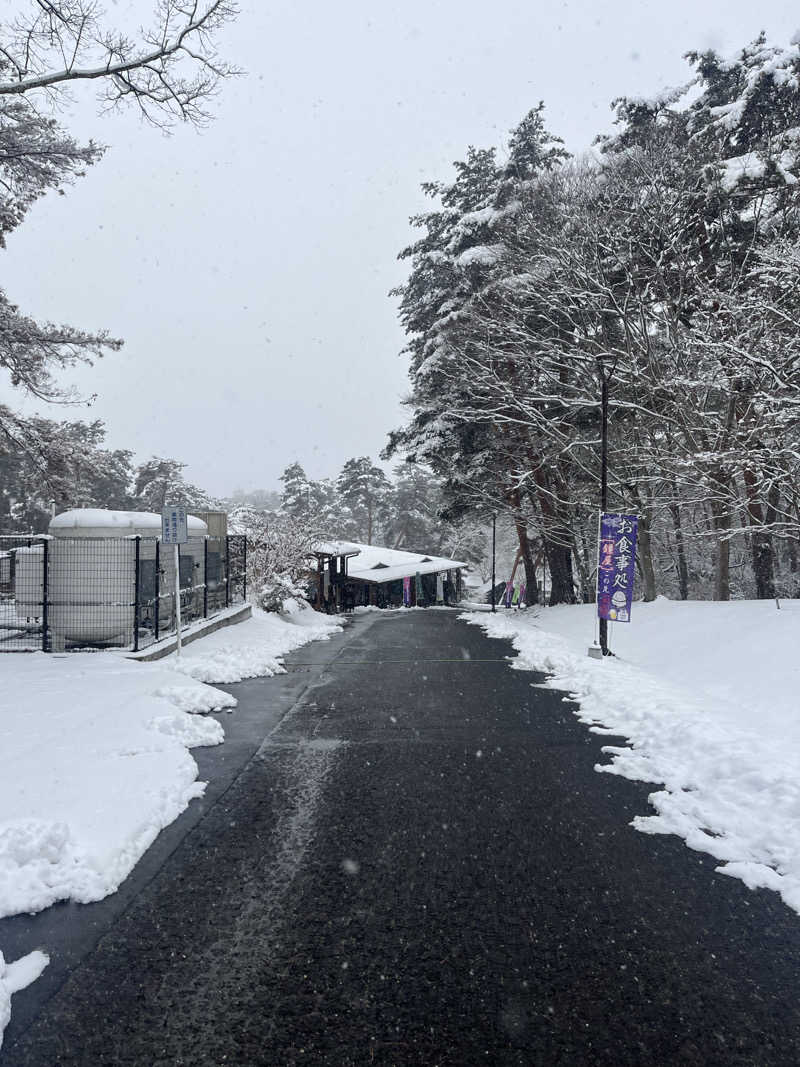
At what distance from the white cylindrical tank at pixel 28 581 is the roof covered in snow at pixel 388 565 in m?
26.8

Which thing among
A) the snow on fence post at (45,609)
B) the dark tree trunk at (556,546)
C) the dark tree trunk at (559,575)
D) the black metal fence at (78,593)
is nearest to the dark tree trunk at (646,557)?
the dark tree trunk at (556,546)

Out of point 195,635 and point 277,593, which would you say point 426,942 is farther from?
point 277,593

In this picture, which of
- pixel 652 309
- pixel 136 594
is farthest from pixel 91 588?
pixel 652 309

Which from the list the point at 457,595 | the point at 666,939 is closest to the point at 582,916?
the point at 666,939

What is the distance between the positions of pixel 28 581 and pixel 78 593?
1.79 meters

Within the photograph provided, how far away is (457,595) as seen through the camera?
60344mm

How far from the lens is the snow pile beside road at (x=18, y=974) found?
295 cm

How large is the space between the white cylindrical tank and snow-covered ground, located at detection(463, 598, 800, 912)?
1030cm

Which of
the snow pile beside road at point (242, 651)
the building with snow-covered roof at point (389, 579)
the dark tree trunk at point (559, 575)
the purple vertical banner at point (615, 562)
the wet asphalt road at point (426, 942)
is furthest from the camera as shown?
the building with snow-covered roof at point (389, 579)

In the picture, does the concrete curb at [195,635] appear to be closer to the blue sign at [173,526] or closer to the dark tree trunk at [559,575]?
the blue sign at [173,526]

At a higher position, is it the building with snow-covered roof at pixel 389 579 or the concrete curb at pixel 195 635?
the building with snow-covered roof at pixel 389 579

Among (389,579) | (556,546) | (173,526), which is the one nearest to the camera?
(173,526)

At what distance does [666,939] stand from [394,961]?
151cm

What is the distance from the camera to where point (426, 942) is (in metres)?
3.45
